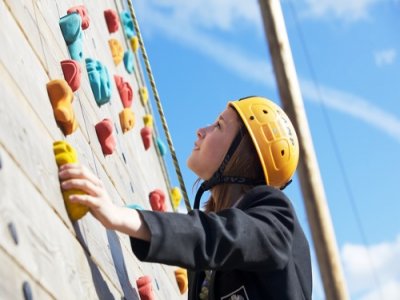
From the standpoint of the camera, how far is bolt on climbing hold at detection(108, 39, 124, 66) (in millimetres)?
3811

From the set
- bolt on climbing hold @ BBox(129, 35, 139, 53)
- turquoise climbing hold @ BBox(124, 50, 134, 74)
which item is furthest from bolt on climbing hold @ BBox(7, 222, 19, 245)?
bolt on climbing hold @ BBox(129, 35, 139, 53)

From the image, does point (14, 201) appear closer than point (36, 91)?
Yes

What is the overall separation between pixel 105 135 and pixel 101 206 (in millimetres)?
803

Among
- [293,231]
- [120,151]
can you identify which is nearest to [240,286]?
[293,231]

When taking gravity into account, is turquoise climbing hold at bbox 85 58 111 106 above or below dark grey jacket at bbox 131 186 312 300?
above

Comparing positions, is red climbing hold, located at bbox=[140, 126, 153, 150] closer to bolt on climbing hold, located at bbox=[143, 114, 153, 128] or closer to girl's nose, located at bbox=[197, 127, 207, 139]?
bolt on climbing hold, located at bbox=[143, 114, 153, 128]

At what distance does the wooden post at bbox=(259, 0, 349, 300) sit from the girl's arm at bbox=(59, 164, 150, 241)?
3.75 m

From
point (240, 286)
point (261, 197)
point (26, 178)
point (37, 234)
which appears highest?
point (26, 178)

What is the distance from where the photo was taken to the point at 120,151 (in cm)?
303

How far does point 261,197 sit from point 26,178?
735mm

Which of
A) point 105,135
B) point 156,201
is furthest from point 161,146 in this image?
point 105,135

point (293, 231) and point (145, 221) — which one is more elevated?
point (145, 221)

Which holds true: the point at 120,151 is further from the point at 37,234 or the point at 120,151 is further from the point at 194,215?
the point at 37,234

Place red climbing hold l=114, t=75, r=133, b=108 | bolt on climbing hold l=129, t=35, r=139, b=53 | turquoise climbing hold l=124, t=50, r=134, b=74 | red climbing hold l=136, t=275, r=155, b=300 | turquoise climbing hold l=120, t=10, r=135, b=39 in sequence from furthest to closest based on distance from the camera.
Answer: bolt on climbing hold l=129, t=35, r=139, b=53
turquoise climbing hold l=120, t=10, r=135, b=39
turquoise climbing hold l=124, t=50, r=134, b=74
red climbing hold l=114, t=75, r=133, b=108
red climbing hold l=136, t=275, r=155, b=300
